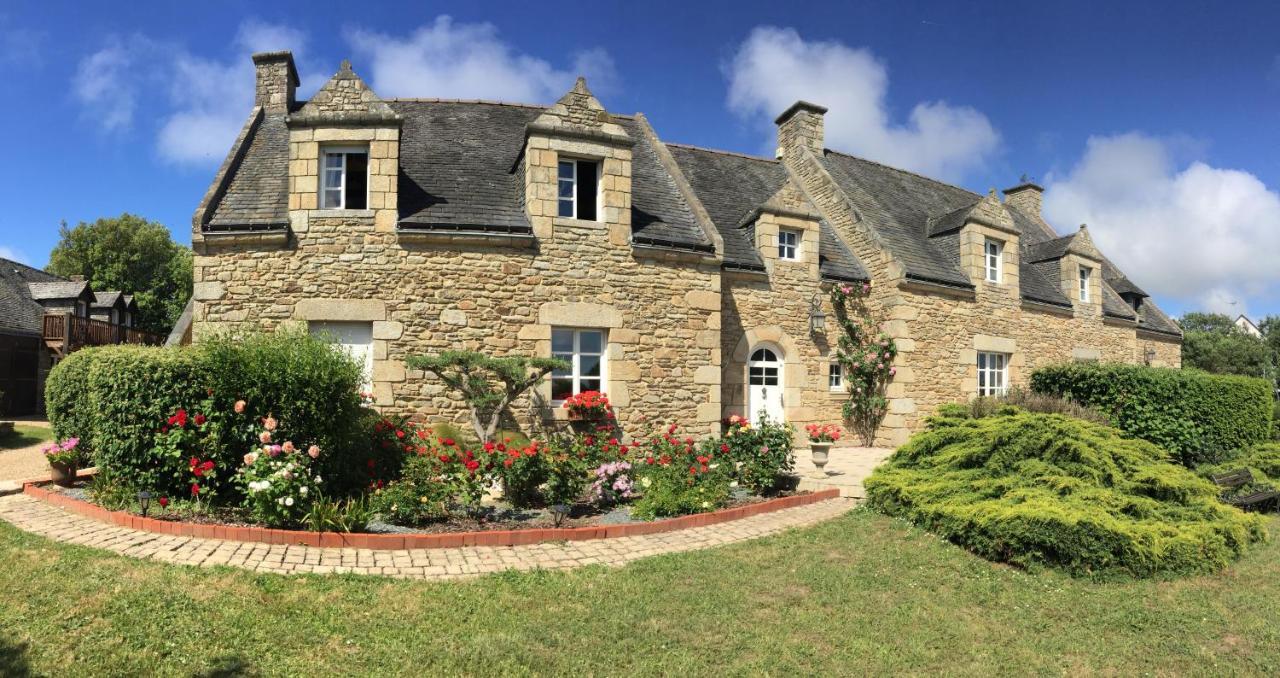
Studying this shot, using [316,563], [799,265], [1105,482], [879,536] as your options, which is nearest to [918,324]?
[799,265]

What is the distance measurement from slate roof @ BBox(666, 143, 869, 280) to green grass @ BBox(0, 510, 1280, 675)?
8.89 m

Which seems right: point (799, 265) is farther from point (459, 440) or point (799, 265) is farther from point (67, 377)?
point (67, 377)

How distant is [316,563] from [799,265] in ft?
37.7

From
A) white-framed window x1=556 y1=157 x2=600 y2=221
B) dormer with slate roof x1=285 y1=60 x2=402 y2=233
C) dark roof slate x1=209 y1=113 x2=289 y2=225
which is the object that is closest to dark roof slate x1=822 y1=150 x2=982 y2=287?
white-framed window x1=556 y1=157 x2=600 y2=221

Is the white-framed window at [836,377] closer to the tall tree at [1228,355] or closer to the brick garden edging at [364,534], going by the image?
the brick garden edging at [364,534]

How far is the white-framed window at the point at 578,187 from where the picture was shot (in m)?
11.2

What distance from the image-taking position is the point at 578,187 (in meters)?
11.4

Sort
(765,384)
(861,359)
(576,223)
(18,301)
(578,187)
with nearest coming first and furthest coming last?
1. (576,223)
2. (578,187)
3. (765,384)
4. (861,359)
5. (18,301)

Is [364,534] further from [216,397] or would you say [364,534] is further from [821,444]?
[821,444]

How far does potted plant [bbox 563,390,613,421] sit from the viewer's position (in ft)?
34.4

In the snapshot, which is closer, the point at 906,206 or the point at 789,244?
the point at 789,244

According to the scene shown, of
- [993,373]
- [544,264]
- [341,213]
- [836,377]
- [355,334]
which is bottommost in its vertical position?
[836,377]

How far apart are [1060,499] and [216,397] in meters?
8.96

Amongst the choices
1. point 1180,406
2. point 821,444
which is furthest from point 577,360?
point 1180,406
